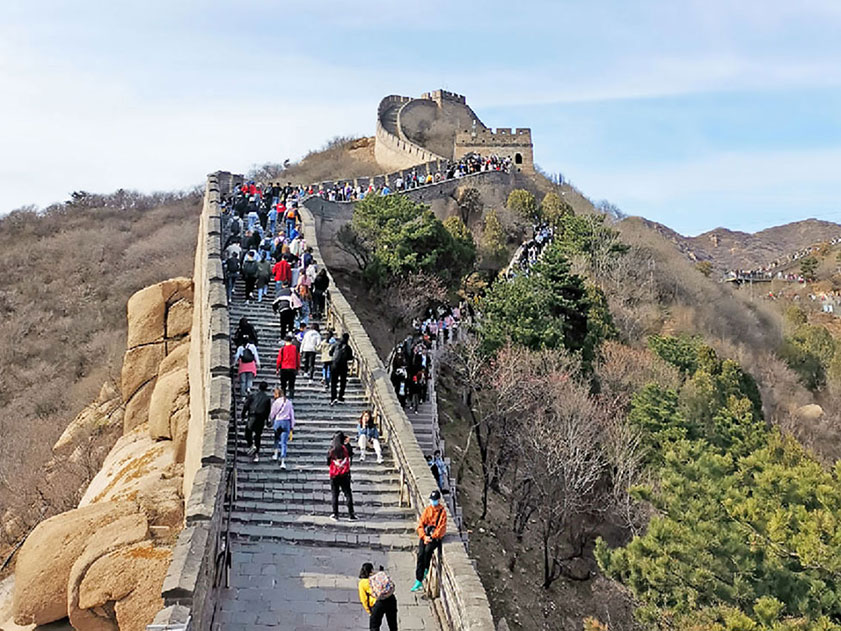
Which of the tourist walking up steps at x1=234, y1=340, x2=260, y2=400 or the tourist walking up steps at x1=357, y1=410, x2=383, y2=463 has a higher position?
the tourist walking up steps at x1=234, y1=340, x2=260, y2=400

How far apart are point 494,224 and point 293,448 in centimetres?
2681

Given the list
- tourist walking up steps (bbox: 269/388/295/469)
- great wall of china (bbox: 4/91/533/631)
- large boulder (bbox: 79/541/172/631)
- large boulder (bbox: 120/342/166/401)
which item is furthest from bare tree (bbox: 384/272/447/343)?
large boulder (bbox: 79/541/172/631)

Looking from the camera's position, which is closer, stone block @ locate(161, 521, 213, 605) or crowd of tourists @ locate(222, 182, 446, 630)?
stone block @ locate(161, 521, 213, 605)

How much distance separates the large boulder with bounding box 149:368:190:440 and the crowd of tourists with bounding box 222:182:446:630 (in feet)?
7.80

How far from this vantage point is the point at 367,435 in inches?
468

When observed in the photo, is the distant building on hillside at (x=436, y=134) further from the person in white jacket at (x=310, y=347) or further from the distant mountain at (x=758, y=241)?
the distant mountain at (x=758, y=241)

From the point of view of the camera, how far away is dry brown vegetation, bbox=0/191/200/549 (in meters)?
24.9

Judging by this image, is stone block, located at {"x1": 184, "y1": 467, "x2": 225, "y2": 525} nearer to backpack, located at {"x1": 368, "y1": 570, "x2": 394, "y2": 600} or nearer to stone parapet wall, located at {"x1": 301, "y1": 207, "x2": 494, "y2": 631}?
backpack, located at {"x1": 368, "y1": 570, "x2": 394, "y2": 600}

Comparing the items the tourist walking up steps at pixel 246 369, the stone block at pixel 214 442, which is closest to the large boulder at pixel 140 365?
the tourist walking up steps at pixel 246 369

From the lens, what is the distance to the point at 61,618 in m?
11.1

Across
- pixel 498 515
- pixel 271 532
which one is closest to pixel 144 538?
pixel 271 532

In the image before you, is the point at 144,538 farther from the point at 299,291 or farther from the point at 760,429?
the point at 760,429

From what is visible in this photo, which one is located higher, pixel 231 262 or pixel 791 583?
pixel 231 262

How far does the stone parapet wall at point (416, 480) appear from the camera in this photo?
A: 7.66 m
